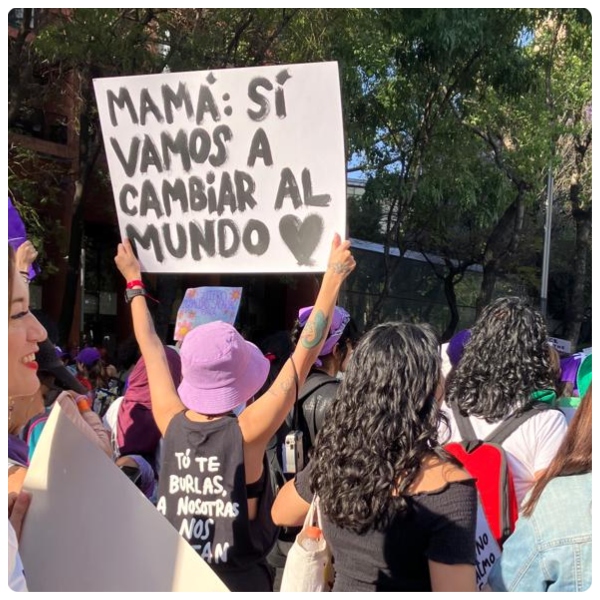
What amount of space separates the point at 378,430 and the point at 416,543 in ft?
0.92

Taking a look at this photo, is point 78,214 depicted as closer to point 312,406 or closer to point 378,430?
point 312,406


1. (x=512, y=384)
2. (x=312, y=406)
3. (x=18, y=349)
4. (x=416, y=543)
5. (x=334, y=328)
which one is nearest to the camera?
(x=18, y=349)

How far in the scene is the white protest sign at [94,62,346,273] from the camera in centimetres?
241

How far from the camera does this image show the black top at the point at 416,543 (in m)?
1.73

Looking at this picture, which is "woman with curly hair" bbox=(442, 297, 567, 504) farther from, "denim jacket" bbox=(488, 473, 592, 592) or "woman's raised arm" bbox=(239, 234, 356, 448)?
"denim jacket" bbox=(488, 473, 592, 592)

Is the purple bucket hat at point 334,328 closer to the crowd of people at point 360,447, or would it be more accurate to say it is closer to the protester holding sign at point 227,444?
the crowd of people at point 360,447

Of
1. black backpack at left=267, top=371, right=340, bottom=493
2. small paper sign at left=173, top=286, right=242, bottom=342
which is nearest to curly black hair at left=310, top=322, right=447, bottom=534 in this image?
black backpack at left=267, top=371, right=340, bottom=493

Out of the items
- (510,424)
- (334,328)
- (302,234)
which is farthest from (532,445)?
(334,328)

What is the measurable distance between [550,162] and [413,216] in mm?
3849

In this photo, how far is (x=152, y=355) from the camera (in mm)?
2463

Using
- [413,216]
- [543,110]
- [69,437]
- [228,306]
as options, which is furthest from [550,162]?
[69,437]

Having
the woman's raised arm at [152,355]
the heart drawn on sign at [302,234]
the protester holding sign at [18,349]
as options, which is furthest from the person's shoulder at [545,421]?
the protester holding sign at [18,349]

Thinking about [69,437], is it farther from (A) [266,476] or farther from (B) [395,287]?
(B) [395,287]

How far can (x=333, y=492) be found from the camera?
1886 mm
